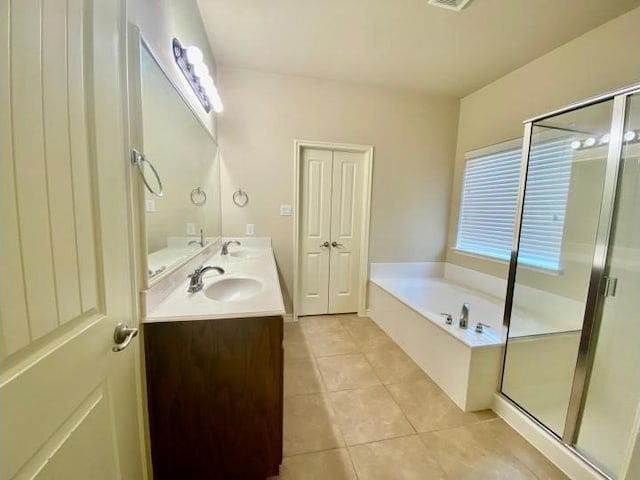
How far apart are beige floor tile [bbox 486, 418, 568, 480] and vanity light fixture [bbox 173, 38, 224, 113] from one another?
2.84m

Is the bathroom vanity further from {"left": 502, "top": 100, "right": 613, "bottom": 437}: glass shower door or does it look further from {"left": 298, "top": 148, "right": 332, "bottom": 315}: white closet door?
{"left": 298, "top": 148, "right": 332, "bottom": 315}: white closet door

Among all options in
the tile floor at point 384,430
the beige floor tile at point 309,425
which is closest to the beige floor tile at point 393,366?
the tile floor at point 384,430

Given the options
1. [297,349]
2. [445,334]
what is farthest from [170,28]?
[445,334]

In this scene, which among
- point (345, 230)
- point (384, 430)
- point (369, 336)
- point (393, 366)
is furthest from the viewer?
point (345, 230)

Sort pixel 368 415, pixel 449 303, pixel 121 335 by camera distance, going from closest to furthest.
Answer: pixel 121 335, pixel 368 415, pixel 449 303

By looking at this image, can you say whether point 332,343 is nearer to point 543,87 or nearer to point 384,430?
point 384,430

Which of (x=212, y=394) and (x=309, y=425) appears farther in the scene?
(x=309, y=425)

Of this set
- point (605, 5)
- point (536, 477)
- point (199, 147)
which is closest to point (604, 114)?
point (605, 5)

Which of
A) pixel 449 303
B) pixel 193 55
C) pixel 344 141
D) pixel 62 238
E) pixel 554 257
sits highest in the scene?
pixel 193 55

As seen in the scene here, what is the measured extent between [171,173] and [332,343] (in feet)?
6.53

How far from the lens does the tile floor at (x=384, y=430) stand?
1333 mm

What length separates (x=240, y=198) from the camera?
273cm

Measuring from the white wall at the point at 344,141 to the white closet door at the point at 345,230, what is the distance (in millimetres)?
191

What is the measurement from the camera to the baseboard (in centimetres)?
130
